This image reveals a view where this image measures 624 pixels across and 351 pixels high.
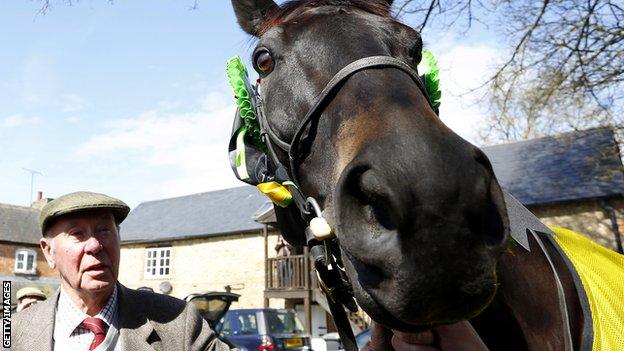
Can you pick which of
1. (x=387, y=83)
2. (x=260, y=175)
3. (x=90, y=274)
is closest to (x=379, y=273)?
(x=387, y=83)

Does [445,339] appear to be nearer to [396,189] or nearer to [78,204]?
[396,189]

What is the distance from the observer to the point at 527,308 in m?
2.09

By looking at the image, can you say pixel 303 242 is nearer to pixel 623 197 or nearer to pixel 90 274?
pixel 90 274

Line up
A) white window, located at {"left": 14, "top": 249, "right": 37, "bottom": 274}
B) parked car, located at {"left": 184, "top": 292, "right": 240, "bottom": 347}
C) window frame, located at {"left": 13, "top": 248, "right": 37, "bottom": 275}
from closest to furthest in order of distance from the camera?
parked car, located at {"left": 184, "top": 292, "right": 240, "bottom": 347}
window frame, located at {"left": 13, "top": 248, "right": 37, "bottom": 275}
white window, located at {"left": 14, "top": 249, "right": 37, "bottom": 274}

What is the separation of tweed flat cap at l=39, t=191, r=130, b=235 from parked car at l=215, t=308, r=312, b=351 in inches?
386

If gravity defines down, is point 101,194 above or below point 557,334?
above

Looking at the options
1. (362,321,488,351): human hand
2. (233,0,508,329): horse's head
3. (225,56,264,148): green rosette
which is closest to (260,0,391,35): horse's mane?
(225,56,264,148): green rosette

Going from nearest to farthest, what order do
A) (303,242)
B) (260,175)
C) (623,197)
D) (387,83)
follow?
(387,83)
(260,175)
(303,242)
(623,197)

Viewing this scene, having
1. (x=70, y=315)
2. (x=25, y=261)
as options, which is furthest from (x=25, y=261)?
(x=70, y=315)

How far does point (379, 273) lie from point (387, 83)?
623mm

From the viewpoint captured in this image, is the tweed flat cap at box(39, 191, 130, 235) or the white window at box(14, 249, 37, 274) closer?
the tweed flat cap at box(39, 191, 130, 235)

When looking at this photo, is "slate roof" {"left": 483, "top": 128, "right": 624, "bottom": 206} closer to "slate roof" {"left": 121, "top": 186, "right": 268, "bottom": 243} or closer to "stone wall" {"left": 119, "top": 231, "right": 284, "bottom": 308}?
"stone wall" {"left": 119, "top": 231, "right": 284, "bottom": 308}

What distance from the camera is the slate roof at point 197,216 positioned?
29.0 m

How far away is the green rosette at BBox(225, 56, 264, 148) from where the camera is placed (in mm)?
2611
